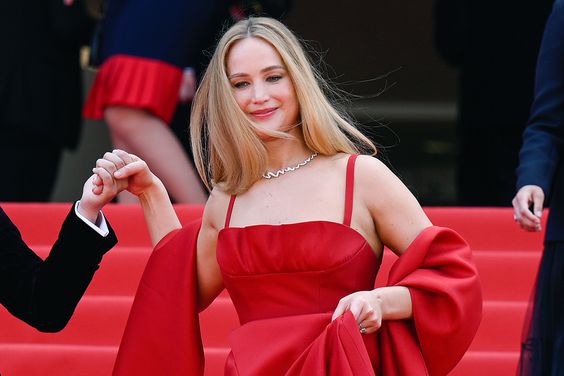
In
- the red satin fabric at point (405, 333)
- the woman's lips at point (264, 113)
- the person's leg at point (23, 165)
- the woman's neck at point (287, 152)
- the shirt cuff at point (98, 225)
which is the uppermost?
the woman's lips at point (264, 113)

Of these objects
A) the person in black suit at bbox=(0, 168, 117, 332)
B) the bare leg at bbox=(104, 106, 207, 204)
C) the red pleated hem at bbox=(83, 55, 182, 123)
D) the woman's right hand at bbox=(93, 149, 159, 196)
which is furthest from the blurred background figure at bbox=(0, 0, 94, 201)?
the person in black suit at bbox=(0, 168, 117, 332)

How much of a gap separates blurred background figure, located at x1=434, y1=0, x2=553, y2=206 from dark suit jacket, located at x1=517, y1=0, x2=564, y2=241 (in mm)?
2558

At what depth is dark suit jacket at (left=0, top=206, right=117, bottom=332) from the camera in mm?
3344

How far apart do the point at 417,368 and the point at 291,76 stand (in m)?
0.80

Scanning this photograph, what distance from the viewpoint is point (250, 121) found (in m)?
3.56

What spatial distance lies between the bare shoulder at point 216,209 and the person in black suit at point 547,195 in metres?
0.82

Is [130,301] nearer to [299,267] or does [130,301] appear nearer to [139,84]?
[139,84]

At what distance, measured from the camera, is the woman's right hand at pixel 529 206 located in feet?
12.5

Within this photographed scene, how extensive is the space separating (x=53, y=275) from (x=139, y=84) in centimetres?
277

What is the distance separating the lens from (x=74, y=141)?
7039 millimetres

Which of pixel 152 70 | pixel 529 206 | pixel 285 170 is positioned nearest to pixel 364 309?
pixel 285 170

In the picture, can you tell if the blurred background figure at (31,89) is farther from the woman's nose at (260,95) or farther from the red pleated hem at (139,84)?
the woman's nose at (260,95)

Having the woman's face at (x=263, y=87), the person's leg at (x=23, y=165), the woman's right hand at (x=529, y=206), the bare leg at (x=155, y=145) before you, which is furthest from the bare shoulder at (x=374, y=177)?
the person's leg at (x=23, y=165)

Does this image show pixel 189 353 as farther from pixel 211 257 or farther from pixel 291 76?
pixel 291 76
